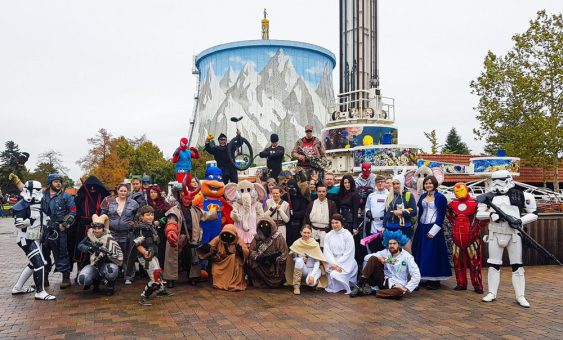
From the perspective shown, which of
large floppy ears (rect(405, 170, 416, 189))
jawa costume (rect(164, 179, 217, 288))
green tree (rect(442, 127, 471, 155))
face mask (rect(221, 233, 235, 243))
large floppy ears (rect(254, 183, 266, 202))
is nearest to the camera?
jawa costume (rect(164, 179, 217, 288))

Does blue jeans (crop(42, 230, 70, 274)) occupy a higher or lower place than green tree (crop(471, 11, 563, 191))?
lower

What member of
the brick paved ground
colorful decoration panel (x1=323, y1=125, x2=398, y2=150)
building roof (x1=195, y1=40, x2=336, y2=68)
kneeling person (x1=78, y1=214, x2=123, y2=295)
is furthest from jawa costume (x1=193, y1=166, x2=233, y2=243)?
building roof (x1=195, y1=40, x2=336, y2=68)

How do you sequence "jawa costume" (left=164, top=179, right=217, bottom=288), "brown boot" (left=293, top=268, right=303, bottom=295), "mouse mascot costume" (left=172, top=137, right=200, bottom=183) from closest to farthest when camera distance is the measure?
1. "brown boot" (left=293, top=268, right=303, bottom=295)
2. "jawa costume" (left=164, top=179, right=217, bottom=288)
3. "mouse mascot costume" (left=172, top=137, right=200, bottom=183)

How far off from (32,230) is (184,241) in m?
2.06

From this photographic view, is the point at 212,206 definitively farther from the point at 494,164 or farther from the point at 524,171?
the point at 524,171

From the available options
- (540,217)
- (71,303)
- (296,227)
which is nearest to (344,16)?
(540,217)

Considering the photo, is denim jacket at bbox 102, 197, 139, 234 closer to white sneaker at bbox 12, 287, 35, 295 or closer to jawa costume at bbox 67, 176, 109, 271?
jawa costume at bbox 67, 176, 109, 271

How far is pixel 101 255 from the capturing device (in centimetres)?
645

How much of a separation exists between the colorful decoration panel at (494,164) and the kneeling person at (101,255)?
628 inches

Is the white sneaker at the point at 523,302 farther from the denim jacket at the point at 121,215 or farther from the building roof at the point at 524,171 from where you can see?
the building roof at the point at 524,171

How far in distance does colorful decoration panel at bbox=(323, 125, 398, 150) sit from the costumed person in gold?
57.9ft

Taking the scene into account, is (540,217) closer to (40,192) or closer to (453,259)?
(453,259)

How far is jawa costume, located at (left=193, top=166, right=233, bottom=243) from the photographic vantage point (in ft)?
24.8

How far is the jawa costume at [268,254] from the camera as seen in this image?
7.04m
